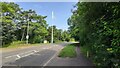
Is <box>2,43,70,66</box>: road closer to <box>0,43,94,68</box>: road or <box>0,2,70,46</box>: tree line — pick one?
<box>0,43,94,68</box>: road

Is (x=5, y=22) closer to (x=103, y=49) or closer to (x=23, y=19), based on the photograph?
(x=23, y=19)

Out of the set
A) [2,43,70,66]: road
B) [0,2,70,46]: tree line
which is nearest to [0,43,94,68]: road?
[2,43,70,66]: road

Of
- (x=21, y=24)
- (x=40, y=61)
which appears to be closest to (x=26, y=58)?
(x=40, y=61)

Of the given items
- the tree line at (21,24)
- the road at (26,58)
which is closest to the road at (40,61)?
the road at (26,58)

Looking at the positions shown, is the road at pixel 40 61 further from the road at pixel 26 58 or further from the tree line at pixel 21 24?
the tree line at pixel 21 24

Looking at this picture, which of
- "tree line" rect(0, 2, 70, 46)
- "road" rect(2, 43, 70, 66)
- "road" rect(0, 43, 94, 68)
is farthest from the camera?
"tree line" rect(0, 2, 70, 46)

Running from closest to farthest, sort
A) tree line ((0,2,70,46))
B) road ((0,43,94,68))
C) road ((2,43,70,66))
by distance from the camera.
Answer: road ((0,43,94,68)) → road ((2,43,70,66)) → tree line ((0,2,70,46))

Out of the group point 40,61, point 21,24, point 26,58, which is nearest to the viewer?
point 40,61

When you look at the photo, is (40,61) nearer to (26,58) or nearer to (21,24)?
(26,58)

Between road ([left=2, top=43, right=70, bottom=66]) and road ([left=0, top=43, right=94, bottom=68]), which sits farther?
road ([left=2, top=43, right=70, bottom=66])

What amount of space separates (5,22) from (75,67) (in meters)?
30.9

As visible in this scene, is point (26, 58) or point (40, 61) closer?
point (40, 61)

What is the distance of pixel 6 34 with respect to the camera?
142 feet

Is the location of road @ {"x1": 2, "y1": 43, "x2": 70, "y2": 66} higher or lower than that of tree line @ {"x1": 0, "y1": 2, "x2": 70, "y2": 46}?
lower
